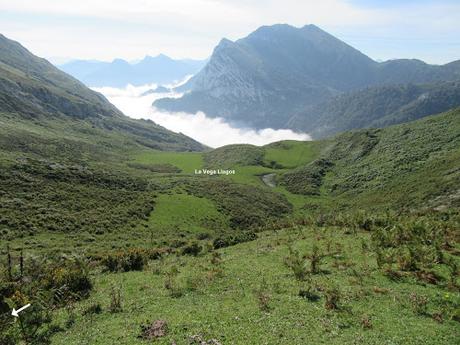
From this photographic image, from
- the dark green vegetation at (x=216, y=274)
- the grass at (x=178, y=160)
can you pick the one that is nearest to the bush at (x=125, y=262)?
the dark green vegetation at (x=216, y=274)

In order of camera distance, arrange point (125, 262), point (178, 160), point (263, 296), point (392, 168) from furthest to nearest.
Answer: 1. point (178, 160)
2. point (392, 168)
3. point (125, 262)
4. point (263, 296)

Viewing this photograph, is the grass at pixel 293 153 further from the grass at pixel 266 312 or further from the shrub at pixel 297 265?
the grass at pixel 266 312

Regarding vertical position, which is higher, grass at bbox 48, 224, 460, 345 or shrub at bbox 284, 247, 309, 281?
shrub at bbox 284, 247, 309, 281

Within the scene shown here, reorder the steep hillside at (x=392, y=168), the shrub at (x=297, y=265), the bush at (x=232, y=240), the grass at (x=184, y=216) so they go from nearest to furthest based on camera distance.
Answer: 1. the shrub at (x=297, y=265)
2. the bush at (x=232, y=240)
3. the grass at (x=184, y=216)
4. the steep hillside at (x=392, y=168)

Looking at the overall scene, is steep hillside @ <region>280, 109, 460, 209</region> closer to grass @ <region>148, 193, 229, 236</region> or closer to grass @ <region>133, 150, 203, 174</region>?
grass @ <region>148, 193, 229, 236</region>

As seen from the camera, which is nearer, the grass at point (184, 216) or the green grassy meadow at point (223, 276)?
the green grassy meadow at point (223, 276)

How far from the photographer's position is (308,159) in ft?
529

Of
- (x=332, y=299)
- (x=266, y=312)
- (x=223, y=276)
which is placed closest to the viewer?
(x=266, y=312)

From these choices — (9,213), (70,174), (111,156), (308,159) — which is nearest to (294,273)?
(9,213)

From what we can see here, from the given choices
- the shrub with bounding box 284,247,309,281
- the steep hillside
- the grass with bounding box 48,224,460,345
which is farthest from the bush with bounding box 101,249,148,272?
the steep hillside

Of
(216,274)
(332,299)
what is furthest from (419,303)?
(216,274)

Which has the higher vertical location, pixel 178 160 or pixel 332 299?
pixel 178 160

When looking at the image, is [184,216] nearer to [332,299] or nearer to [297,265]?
[297,265]

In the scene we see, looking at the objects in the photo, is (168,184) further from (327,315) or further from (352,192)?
(327,315)
